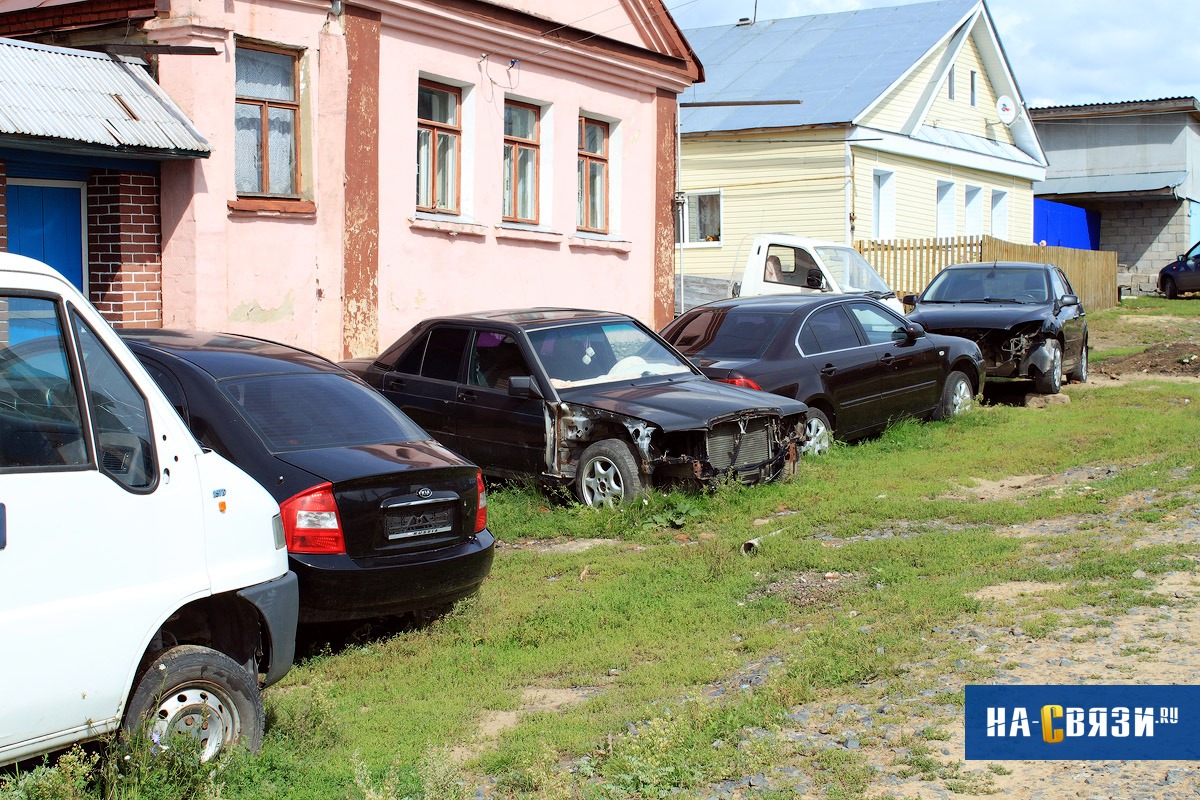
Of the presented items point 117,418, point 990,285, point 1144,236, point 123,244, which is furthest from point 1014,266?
point 1144,236

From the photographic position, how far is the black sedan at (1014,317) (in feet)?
49.8

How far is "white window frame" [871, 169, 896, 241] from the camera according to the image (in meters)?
27.4

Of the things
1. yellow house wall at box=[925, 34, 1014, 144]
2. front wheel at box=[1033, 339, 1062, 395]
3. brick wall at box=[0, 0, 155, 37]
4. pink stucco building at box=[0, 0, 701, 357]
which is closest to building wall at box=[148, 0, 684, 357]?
pink stucco building at box=[0, 0, 701, 357]

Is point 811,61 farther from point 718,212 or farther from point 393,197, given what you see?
point 393,197

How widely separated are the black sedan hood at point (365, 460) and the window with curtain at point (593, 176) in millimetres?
10484

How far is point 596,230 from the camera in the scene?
1725cm

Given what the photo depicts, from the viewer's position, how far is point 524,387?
9758 mm

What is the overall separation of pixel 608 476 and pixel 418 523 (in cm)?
324

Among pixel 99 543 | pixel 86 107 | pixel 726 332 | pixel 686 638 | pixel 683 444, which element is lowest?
pixel 686 638

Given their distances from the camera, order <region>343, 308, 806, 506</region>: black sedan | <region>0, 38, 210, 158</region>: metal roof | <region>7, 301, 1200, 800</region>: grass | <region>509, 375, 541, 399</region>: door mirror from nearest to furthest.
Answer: <region>7, 301, 1200, 800</region>: grass < <region>343, 308, 806, 506</region>: black sedan < <region>509, 375, 541, 399</region>: door mirror < <region>0, 38, 210, 158</region>: metal roof

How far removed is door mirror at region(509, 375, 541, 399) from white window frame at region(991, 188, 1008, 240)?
84.2 feet

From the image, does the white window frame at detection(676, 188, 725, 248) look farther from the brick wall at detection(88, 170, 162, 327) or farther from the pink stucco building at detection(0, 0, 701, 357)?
the brick wall at detection(88, 170, 162, 327)

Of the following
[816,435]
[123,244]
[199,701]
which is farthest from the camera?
[123,244]


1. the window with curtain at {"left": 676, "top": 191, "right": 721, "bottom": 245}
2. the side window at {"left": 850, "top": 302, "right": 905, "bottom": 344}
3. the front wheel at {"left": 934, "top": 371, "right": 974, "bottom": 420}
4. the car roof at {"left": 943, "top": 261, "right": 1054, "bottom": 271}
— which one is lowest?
the front wheel at {"left": 934, "top": 371, "right": 974, "bottom": 420}
